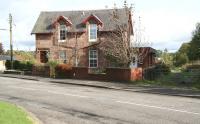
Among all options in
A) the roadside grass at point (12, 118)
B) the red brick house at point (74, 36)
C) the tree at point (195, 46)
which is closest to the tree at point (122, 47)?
the red brick house at point (74, 36)

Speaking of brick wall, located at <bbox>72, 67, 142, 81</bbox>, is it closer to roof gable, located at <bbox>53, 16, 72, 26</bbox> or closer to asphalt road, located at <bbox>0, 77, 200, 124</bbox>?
asphalt road, located at <bbox>0, 77, 200, 124</bbox>

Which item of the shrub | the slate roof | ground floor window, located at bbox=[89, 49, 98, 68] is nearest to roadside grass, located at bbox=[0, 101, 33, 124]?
the shrub

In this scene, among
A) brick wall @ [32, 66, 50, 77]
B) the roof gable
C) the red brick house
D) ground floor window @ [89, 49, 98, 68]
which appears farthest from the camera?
the roof gable

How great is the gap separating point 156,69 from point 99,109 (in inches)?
677

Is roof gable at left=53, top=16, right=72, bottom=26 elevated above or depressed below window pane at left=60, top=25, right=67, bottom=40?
above

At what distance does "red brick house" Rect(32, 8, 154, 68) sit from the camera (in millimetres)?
48719

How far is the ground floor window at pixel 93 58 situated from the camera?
48.8 m

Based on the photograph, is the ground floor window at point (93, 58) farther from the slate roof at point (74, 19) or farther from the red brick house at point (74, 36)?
the slate roof at point (74, 19)

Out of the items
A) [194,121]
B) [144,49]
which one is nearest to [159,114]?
[194,121]

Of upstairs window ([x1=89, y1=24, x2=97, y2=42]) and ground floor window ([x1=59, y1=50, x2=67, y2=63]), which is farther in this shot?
ground floor window ([x1=59, y1=50, x2=67, y2=63])

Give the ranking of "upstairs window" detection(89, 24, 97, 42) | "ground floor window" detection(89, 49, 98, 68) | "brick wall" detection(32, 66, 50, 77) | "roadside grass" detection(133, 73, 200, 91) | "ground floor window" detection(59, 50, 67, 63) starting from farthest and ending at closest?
1. "ground floor window" detection(59, 50, 67, 63)
2. "upstairs window" detection(89, 24, 97, 42)
3. "ground floor window" detection(89, 49, 98, 68)
4. "brick wall" detection(32, 66, 50, 77)
5. "roadside grass" detection(133, 73, 200, 91)

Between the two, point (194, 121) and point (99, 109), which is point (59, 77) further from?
point (194, 121)

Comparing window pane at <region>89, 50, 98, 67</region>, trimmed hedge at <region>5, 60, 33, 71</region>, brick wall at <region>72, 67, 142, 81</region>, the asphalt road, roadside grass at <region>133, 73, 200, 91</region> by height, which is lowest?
the asphalt road

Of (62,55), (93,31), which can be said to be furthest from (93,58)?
(62,55)
